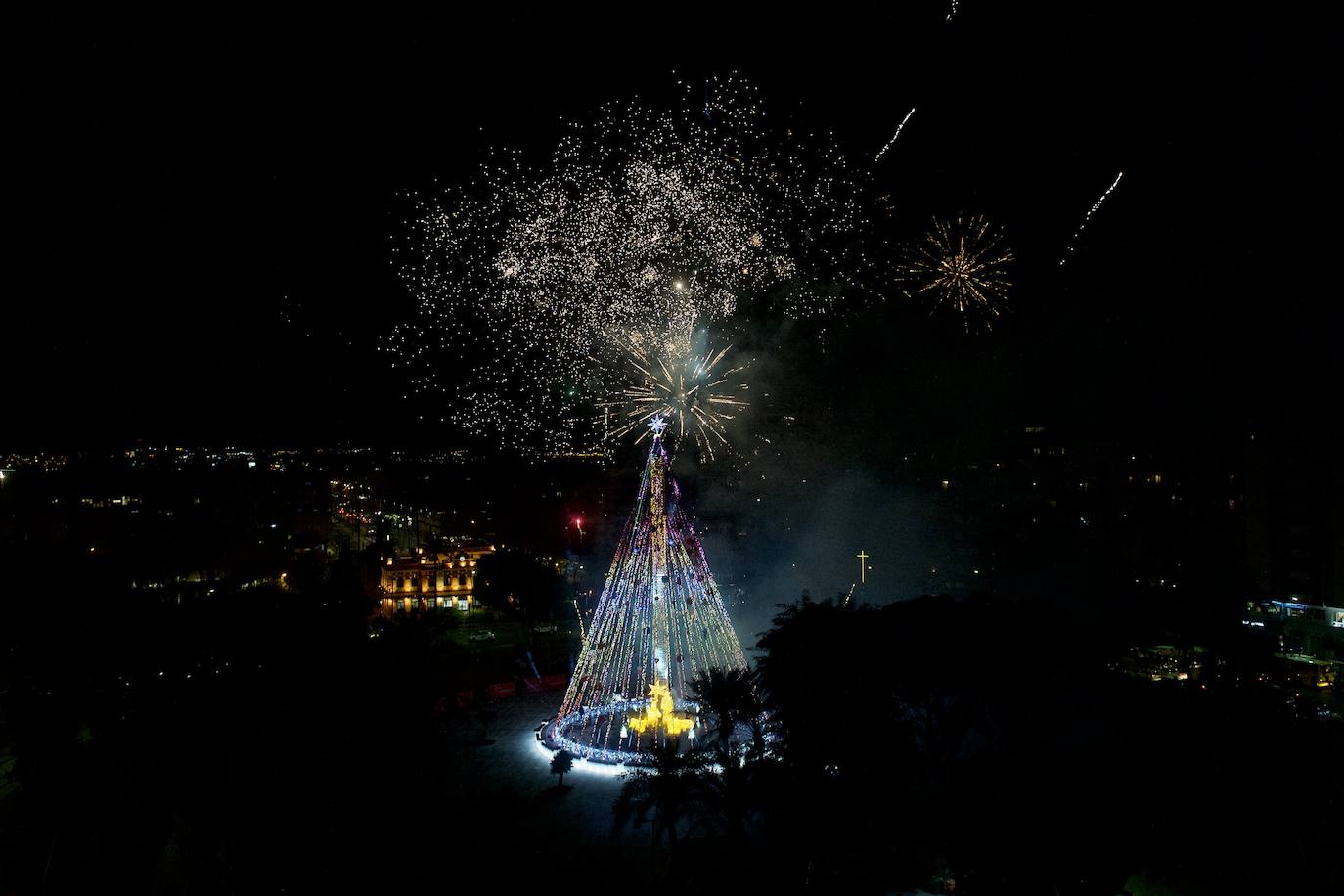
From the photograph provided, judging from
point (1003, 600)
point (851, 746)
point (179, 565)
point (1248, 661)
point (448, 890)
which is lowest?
point (448, 890)

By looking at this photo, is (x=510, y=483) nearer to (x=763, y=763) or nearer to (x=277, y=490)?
(x=277, y=490)

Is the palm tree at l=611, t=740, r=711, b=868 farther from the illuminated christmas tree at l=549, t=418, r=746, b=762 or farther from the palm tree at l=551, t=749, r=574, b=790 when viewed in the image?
the illuminated christmas tree at l=549, t=418, r=746, b=762

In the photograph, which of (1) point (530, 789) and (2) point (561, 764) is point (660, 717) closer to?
(2) point (561, 764)

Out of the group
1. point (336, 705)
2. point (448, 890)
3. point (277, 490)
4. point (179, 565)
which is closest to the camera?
point (448, 890)

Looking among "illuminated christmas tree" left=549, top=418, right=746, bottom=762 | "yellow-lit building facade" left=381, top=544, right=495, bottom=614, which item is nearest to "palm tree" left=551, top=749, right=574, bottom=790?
"illuminated christmas tree" left=549, top=418, right=746, bottom=762

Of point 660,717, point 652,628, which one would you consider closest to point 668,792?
point 660,717

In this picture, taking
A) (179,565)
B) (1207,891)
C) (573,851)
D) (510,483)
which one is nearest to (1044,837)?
(1207,891)

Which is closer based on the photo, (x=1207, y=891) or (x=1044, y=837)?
(x=1044, y=837)

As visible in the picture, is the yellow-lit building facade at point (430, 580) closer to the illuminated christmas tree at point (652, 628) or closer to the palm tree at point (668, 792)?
the illuminated christmas tree at point (652, 628)
